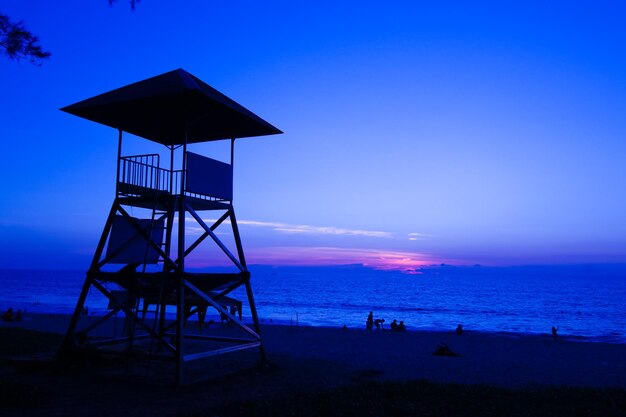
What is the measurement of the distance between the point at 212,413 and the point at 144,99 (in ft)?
24.8

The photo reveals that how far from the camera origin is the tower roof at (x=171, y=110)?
12.5 meters

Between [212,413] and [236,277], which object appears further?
[236,277]

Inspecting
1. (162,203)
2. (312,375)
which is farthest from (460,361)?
(162,203)

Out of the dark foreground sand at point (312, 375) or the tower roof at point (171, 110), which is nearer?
the dark foreground sand at point (312, 375)

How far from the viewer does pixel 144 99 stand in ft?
41.3

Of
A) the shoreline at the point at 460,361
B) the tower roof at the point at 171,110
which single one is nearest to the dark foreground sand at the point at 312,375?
the shoreline at the point at 460,361

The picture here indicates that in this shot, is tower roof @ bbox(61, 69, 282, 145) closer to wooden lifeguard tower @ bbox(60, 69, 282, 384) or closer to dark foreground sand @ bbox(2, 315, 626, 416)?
wooden lifeguard tower @ bbox(60, 69, 282, 384)

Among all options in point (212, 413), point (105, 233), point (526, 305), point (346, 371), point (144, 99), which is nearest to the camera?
point (212, 413)

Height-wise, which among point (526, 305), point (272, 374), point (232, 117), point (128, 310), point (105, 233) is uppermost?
point (232, 117)

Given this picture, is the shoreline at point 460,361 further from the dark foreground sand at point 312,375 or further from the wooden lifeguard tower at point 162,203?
the wooden lifeguard tower at point 162,203

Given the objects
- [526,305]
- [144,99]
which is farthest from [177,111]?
[526,305]

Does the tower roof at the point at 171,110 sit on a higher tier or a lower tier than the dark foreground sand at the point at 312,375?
higher

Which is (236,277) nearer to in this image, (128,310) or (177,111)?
(128,310)

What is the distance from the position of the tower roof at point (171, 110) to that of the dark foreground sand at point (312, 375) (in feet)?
20.8
